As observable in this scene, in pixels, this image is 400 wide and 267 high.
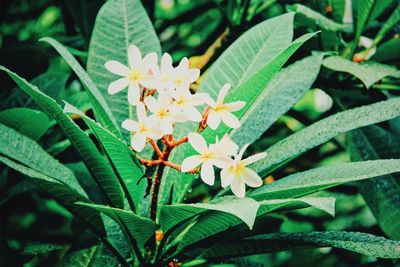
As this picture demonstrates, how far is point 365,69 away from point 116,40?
529 millimetres

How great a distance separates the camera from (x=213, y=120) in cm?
76

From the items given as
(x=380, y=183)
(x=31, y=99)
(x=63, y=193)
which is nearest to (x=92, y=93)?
(x=63, y=193)

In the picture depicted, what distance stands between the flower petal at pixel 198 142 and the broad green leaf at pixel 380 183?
495 millimetres

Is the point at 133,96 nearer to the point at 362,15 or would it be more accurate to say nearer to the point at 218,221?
the point at 218,221

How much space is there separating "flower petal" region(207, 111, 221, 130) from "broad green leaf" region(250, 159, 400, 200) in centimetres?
12

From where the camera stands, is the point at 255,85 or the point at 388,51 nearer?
the point at 255,85

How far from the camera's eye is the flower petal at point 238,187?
2.47 ft

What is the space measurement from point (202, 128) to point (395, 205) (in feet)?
1.72

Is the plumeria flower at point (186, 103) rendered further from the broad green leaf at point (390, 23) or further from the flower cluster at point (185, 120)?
the broad green leaf at point (390, 23)

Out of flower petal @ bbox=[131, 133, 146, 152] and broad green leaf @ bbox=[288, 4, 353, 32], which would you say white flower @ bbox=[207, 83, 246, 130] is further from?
broad green leaf @ bbox=[288, 4, 353, 32]

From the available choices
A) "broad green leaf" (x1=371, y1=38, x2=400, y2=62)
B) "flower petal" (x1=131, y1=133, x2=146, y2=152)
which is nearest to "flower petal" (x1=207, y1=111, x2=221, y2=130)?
"flower petal" (x1=131, y1=133, x2=146, y2=152)

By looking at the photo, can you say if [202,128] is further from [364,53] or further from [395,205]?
[364,53]

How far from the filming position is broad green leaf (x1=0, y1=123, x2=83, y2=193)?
857mm

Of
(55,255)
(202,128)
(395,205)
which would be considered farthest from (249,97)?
(55,255)
